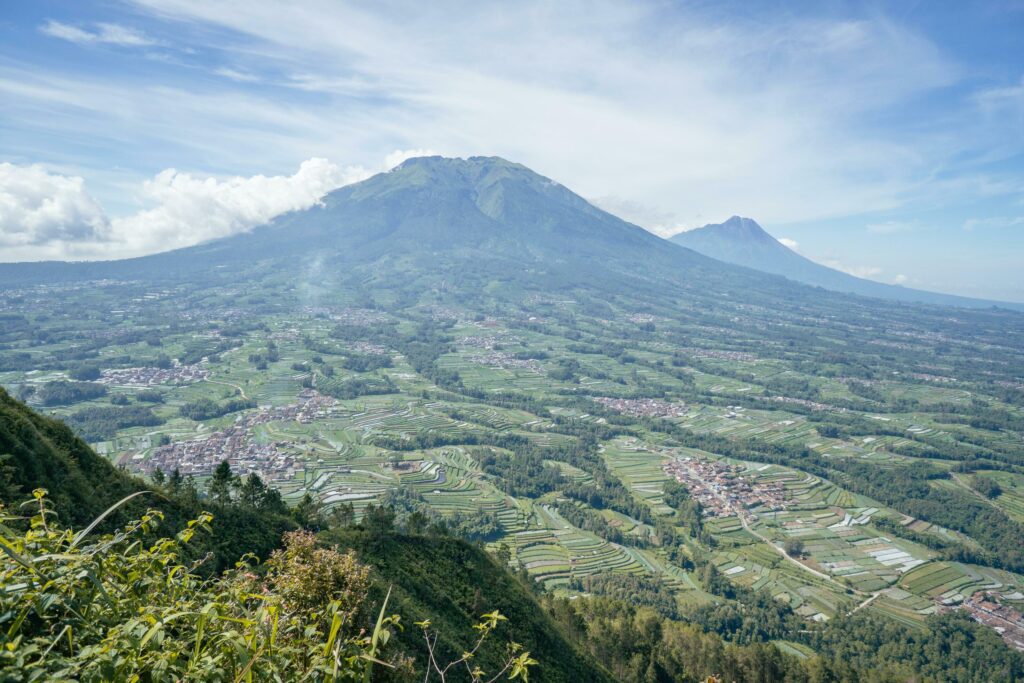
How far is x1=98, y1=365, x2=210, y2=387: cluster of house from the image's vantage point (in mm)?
81000

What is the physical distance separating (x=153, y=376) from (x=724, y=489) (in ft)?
303

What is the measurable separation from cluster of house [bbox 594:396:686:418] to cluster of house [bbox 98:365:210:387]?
72.7 meters

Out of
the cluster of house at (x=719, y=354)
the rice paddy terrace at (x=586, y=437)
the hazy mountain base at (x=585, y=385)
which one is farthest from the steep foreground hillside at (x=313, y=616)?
the cluster of house at (x=719, y=354)

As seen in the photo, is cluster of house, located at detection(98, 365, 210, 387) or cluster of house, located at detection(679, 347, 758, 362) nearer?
cluster of house, located at detection(98, 365, 210, 387)

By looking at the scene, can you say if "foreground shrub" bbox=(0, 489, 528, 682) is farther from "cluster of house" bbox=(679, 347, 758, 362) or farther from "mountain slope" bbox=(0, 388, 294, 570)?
"cluster of house" bbox=(679, 347, 758, 362)

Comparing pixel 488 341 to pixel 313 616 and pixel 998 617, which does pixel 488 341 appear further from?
pixel 313 616

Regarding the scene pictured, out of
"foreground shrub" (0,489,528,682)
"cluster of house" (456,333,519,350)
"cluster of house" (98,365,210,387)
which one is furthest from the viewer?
"cluster of house" (456,333,519,350)

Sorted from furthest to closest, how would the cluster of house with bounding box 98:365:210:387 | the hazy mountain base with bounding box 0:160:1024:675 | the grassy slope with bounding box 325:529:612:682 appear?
the cluster of house with bounding box 98:365:210:387, the hazy mountain base with bounding box 0:160:1024:675, the grassy slope with bounding box 325:529:612:682

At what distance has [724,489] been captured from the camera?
201 feet

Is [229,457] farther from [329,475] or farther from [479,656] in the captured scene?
[479,656]

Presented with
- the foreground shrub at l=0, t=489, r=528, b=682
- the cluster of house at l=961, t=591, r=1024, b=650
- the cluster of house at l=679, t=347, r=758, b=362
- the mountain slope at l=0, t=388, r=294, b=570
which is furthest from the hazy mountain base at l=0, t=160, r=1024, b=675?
the foreground shrub at l=0, t=489, r=528, b=682

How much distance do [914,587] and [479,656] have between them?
4716 centimetres

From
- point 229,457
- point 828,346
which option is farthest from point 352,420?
point 828,346

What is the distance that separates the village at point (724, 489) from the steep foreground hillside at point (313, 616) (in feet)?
53.0
